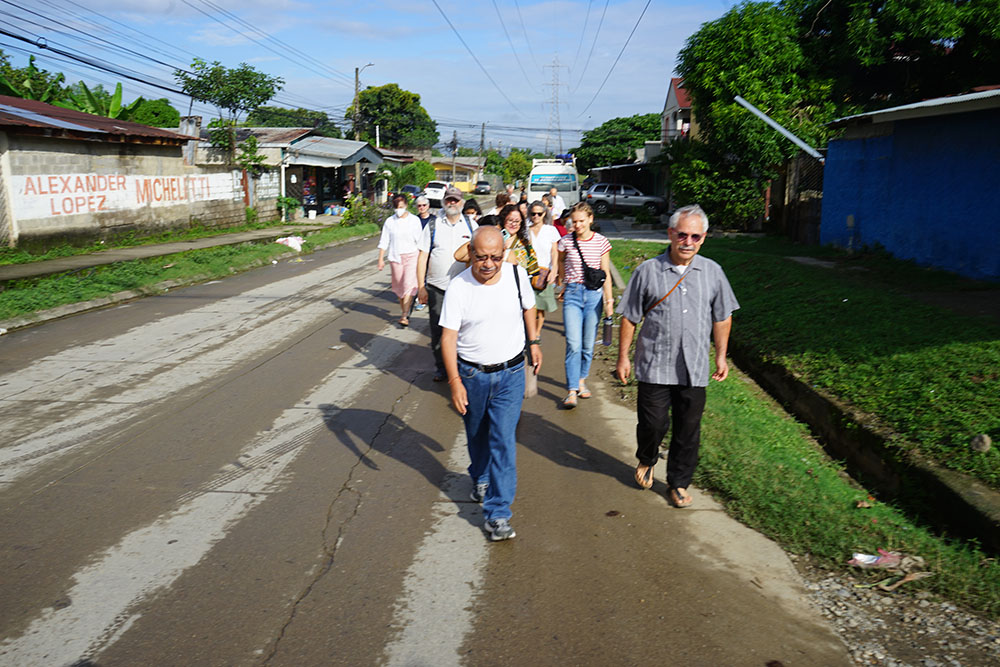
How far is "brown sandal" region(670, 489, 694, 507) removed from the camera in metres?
5.05

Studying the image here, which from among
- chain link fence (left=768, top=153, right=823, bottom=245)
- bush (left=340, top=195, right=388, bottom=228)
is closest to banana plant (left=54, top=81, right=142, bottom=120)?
bush (left=340, top=195, right=388, bottom=228)

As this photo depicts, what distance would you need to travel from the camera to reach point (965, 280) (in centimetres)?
1080

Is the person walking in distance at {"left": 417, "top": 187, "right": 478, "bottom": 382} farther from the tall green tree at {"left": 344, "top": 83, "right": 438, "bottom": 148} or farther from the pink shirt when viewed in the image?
the tall green tree at {"left": 344, "top": 83, "right": 438, "bottom": 148}

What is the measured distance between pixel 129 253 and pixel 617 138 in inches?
2013

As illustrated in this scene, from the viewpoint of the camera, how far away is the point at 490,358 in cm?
450

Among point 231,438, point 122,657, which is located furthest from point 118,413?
point 122,657

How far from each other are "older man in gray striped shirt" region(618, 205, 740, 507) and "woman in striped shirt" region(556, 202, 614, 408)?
1984mm

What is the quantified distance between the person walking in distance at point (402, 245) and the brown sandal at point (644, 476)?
579 centimetres

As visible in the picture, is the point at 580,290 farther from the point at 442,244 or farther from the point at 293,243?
the point at 293,243

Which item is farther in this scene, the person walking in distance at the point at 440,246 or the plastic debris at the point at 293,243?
the plastic debris at the point at 293,243

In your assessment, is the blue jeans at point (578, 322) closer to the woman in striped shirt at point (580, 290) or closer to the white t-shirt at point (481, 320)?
the woman in striped shirt at point (580, 290)

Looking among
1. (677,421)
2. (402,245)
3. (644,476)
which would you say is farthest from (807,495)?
(402,245)

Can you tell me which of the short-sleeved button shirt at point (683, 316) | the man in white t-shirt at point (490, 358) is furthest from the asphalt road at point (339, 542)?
the short-sleeved button shirt at point (683, 316)

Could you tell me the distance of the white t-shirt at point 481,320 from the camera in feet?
14.8
